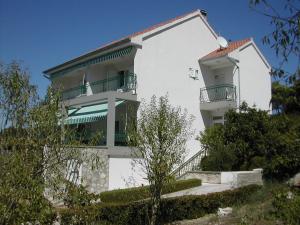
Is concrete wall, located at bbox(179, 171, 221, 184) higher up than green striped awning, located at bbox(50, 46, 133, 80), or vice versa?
green striped awning, located at bbox(50, 46, 133, 80)

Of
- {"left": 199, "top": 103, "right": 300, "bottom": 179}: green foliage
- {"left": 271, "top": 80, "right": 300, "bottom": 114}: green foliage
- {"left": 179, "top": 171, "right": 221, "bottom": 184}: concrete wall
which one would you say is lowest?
{"left": 179, "top": 171, "right": 221, "bottom": 184}: concrete wall

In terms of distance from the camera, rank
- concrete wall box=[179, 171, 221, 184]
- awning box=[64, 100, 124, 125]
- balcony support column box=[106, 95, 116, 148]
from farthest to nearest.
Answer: awning box=[64, 100, 124, 125] → balcony support column box=[106, 95, 116, 148] → concrete wall box=[179, 171, 221, 184]

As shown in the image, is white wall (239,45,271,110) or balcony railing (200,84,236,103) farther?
white wall (239,45,271,110)

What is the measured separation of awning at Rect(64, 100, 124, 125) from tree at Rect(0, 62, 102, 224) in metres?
18.2

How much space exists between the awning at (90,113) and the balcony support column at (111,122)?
24.5 inches

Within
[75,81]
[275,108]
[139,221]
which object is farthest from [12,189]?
[275,108]

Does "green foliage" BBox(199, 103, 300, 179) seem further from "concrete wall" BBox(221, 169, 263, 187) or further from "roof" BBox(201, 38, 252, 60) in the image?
"roof" BBox(201, 38, 252, 60)

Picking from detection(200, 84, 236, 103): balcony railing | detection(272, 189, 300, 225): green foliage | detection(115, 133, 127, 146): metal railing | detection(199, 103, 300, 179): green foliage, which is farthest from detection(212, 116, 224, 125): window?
detection(272, 189, 300, 225): green foliage

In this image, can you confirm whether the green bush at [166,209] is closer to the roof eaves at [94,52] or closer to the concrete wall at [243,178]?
the concrete wall at [243,178]

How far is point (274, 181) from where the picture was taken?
22453mm

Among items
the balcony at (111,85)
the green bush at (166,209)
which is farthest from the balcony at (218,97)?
the green bush at (166,209)

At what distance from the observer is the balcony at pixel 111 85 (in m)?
28.3

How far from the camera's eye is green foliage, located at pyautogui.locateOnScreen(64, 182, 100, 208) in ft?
29.5

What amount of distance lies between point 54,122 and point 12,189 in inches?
85.1
